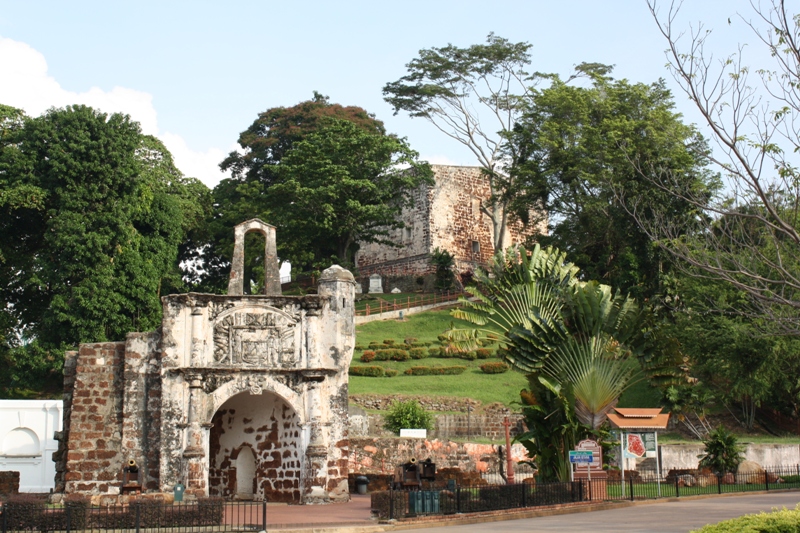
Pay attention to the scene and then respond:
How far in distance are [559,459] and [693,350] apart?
567 inches

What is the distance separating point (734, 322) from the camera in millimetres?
35094

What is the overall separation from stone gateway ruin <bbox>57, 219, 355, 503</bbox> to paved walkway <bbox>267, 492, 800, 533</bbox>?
198 cm

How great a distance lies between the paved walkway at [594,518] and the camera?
53.2 ft

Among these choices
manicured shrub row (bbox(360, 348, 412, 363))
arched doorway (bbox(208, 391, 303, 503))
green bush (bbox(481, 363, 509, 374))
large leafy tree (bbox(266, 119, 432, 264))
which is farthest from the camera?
large leafy tree (bbox(266, 119, 432, 264))

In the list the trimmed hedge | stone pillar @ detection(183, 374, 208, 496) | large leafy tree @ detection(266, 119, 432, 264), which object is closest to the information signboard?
stone pillar @ detection(183, 374, 208, 496)

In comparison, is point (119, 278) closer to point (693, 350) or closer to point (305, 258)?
point (305, 258)

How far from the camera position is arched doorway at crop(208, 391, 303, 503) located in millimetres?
24438

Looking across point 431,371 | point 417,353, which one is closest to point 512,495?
point 431,371

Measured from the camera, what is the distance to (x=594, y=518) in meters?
18.0

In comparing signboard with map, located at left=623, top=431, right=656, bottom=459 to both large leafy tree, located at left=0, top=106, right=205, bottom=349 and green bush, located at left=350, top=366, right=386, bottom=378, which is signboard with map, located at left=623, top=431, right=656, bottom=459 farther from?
large leafy tree, located at left=0, top=106, right=205, bottom=349

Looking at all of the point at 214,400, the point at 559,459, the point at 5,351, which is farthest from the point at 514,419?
the point at 5,351

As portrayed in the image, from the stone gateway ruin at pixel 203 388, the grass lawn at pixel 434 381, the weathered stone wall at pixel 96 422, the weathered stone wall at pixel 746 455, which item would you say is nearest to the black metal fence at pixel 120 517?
the stone gateway ruin at pixel 203 388

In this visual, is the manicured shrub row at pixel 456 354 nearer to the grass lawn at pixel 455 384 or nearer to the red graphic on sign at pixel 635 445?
the grass lawn at pixel 455 384

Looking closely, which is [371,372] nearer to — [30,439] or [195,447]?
[30,439]
